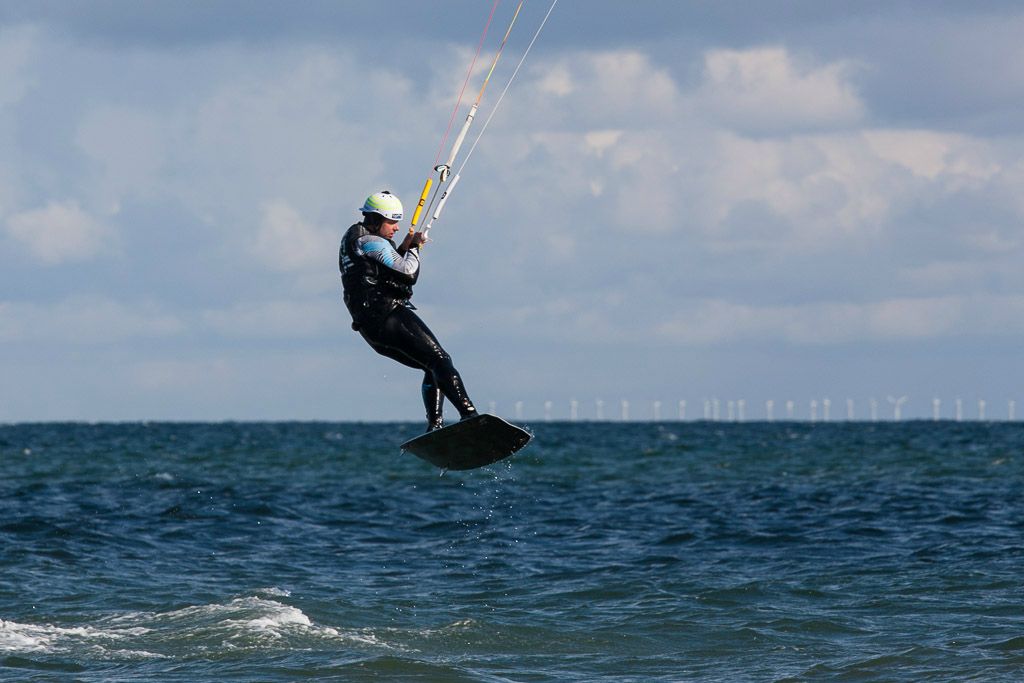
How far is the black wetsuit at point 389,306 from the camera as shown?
15859 mm

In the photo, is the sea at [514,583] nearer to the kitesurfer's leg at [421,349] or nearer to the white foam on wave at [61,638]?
the white foam on wave at [61,638]

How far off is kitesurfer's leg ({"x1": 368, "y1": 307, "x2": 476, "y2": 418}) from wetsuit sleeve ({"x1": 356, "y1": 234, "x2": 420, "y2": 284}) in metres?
0.53

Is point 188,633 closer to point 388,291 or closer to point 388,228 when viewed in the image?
point 388,291

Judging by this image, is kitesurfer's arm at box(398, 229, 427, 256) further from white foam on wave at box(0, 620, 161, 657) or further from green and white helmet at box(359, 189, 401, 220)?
white foam on wave at box(0, 620, 161, 657)

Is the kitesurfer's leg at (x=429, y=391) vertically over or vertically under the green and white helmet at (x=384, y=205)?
under

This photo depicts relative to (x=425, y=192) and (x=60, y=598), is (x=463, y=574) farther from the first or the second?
(x=425, y=192)

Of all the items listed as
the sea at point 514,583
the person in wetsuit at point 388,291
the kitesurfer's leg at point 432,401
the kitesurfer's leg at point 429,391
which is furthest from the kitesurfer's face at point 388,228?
the sea at point 514,583

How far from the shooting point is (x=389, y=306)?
16125 millimetres

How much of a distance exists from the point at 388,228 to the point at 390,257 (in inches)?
20.3

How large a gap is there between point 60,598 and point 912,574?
15324mm

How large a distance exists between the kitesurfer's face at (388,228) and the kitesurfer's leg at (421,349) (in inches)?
34.0

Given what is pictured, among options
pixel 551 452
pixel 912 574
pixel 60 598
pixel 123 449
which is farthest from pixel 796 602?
pixel 123 449

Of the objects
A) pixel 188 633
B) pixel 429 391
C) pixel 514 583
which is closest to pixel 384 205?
pixel 429 391

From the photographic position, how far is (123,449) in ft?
289
